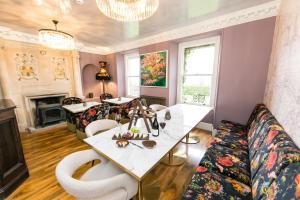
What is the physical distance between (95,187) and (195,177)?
35.7 inches

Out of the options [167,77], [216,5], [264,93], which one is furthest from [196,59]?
[264,93]

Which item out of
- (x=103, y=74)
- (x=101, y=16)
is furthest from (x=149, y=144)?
(x=103, y=74)

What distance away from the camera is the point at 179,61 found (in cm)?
365

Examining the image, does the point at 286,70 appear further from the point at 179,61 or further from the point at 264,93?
the point at 179,61

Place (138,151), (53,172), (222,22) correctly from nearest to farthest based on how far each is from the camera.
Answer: (138,151) → (53,172) → (222,22)

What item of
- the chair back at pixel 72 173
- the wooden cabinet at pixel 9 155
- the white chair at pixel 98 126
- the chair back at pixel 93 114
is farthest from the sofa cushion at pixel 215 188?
the wooden cabinet at pixel 9 155

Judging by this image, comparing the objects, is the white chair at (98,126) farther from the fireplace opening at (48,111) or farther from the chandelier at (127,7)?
the fireplace opening at (48,111)

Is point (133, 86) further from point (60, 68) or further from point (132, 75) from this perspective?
point (60, 68)

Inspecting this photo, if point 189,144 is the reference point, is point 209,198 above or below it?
above

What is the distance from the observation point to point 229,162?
1414mm

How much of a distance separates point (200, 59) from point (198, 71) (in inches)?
12.3

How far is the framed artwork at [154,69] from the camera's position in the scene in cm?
359

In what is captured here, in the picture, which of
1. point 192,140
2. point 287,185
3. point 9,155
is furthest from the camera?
point 192,140

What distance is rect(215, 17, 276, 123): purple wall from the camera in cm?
229
